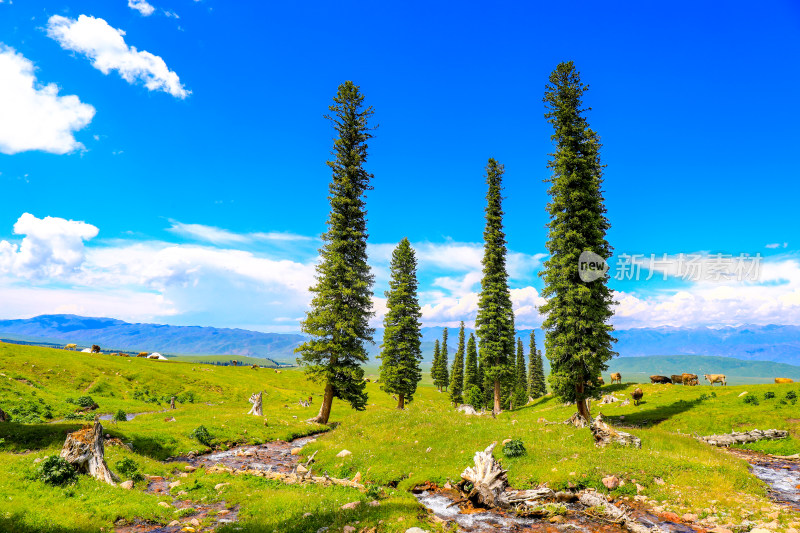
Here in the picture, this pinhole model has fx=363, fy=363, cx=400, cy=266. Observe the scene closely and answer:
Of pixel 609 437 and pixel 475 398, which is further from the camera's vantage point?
pixel 475 398

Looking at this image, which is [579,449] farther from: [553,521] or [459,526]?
[459,526]

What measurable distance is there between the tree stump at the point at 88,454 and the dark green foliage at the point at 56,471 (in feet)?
1.29

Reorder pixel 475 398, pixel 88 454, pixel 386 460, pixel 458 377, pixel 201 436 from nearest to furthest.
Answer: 1. pixel 88 454
2. pixel 386 460
3. pixel 201 436
4. pixel 475 398
5. pixel 458 377

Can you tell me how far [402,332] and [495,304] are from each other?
1465cm

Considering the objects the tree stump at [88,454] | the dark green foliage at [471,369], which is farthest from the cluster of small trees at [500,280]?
the dark green foliage at [471,369]

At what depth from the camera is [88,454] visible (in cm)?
1506

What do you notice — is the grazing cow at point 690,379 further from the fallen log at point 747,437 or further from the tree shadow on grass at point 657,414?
the fallen log at point 747,437

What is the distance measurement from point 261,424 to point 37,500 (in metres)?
20.5

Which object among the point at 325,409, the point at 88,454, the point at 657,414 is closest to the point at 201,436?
the point at 88,454

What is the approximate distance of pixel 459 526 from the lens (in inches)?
487

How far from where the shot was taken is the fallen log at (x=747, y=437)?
83.4ft

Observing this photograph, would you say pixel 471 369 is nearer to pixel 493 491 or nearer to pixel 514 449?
pixel 514 449

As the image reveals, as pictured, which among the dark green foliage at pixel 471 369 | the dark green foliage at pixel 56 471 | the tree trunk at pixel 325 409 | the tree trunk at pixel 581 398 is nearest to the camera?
the dark green foliage at pixel 56 471

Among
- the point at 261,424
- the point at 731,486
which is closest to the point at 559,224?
the point at 731,486
